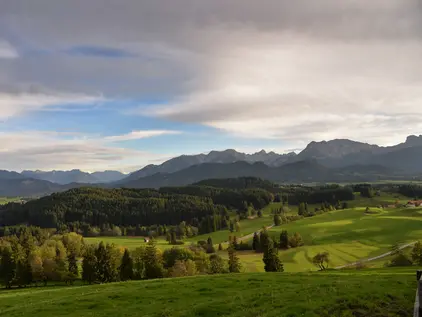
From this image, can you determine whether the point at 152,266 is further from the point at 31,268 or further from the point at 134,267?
the point at 31,268

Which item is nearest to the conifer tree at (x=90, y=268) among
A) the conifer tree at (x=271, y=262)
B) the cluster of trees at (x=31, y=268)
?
the cluster of trees at (x=31, y=268)

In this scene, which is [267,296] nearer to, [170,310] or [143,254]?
[170,310]

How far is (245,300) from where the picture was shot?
103 ft

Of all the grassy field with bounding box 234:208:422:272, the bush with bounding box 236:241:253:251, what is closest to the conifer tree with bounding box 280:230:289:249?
the grassy field with bounding box 234:208:422:272

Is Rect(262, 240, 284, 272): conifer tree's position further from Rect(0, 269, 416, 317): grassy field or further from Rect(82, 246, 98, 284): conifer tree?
Rect(0, 269, 416, 317): grassy field

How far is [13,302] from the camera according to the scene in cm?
4469

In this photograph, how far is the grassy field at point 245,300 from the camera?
26547 mm

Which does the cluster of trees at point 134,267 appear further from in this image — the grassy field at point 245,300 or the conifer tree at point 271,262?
the grassy field at point 245,300

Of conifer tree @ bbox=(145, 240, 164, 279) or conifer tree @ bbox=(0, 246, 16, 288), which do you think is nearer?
conifer tree @ bbox=(145, 240, 164, 279)

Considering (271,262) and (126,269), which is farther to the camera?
(126,269)

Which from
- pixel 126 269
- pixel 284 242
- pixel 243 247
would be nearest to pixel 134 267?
pixel 126 269

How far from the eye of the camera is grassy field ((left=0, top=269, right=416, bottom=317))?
2655cm

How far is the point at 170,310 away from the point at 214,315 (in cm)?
451

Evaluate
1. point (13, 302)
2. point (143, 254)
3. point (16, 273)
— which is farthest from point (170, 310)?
point (16, 273)
